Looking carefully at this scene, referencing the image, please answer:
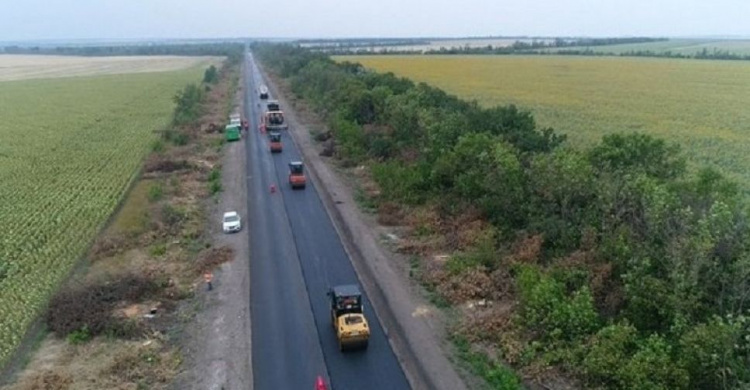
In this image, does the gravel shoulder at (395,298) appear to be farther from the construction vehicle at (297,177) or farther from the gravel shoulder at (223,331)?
the gravel shoulder at (223,331)

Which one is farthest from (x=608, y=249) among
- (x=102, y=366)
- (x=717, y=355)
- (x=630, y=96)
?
(x=630, y=96)

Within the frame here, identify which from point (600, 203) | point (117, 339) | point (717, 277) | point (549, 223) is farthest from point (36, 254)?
point (717, 277)

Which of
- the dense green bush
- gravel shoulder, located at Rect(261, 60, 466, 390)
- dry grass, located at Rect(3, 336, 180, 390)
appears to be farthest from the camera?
the dense green bush

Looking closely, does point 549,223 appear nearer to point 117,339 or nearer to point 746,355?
point 746,355

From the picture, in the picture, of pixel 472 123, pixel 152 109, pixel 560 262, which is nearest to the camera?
pixel 560 262

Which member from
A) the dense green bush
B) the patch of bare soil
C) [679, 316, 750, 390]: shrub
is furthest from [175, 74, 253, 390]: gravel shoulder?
the dense green bush

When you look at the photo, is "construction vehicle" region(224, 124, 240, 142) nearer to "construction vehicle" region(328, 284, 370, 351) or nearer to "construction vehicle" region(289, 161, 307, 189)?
"construction vehicle" region(289, 161, 307, 189)

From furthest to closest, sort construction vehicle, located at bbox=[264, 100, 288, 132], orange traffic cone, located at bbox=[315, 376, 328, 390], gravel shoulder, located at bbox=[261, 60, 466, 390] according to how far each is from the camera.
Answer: construction vehicle, located at bbox=[264, 100, 288, 132]
gravel shoulder, located at bbox=[261, 60, 466, 390]
orange traffic cone, located at bbox=[315, 376, 328, 390]
